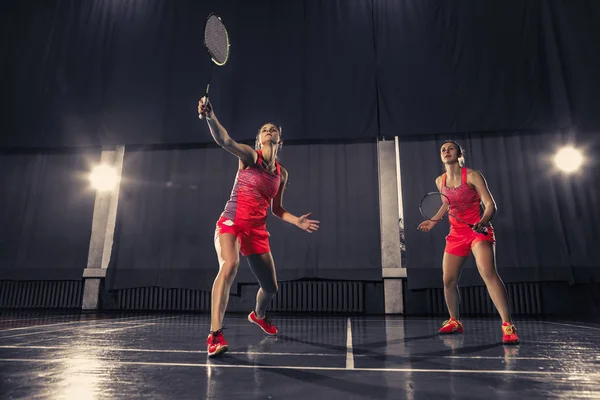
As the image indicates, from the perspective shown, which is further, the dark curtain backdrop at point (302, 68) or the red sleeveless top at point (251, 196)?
the dark curtain backdrop at point (302, 68)

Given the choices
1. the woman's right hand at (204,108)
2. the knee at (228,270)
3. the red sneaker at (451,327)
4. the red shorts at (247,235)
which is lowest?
the red sneaker at (451,327)

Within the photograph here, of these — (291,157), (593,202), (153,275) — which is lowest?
(153,275)

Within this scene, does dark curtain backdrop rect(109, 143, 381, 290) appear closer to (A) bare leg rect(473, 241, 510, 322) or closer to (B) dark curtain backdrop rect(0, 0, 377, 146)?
(B) dark curtain backdrop rect(0, 0, 377, 146)

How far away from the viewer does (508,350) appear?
226cm

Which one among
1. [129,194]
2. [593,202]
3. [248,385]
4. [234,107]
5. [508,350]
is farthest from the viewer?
[129,194]

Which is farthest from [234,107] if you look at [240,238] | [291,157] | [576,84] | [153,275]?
[576,84]

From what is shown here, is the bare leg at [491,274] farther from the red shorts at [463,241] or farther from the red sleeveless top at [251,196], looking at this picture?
the red sleeveless top at [251,196]

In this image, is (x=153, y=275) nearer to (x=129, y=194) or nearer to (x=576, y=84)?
(x=129, y=194)

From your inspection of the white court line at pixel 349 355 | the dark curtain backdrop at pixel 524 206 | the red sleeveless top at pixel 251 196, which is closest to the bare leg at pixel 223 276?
the red sleeveless top at pixel 251 196

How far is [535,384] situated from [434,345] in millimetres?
1064

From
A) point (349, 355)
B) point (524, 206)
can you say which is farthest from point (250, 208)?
point (524, 206)

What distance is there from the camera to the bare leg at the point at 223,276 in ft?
7.02

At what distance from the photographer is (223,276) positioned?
2.22 metres

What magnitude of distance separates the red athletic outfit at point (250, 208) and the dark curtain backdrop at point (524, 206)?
3913mm
